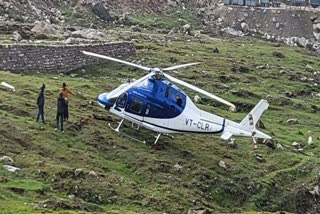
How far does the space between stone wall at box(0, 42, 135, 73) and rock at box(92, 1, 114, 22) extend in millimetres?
27255

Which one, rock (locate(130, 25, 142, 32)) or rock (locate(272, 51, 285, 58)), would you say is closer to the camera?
rock (locate(272, 51, 285, 58))

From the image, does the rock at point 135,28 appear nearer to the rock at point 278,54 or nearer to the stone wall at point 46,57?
the rock at point 278,54

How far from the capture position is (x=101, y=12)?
81.2m

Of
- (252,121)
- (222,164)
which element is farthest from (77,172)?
(252,121)

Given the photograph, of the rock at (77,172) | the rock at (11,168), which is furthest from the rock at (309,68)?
the rock at (11,168)

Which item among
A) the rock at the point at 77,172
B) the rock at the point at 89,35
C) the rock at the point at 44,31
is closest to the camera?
the rock at the point at 77,172

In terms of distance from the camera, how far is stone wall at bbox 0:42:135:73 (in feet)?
151

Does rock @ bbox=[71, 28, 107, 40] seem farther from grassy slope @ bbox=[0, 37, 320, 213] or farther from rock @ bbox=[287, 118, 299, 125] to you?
rock @ bbox=[287, 118, 299, 125]

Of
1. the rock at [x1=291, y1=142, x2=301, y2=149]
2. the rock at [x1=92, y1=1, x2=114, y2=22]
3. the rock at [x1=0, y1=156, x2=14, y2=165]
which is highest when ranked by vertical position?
the rock at [x1=0, y1=156, x2=14, y2=165]

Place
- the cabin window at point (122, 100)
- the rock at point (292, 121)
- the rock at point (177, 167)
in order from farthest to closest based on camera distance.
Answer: the rock at point (292, 121) → the cabin window at point (122, 100) → the rock at point (177, 167)

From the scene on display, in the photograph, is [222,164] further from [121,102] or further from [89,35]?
[89,35]

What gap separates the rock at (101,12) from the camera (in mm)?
80938

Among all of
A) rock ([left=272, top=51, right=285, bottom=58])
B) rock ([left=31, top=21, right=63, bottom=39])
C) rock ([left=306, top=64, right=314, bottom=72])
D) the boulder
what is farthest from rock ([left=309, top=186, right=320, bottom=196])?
rock ([left=272, top=51, right=285, bottom=58])

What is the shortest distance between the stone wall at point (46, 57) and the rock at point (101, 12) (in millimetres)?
27255
